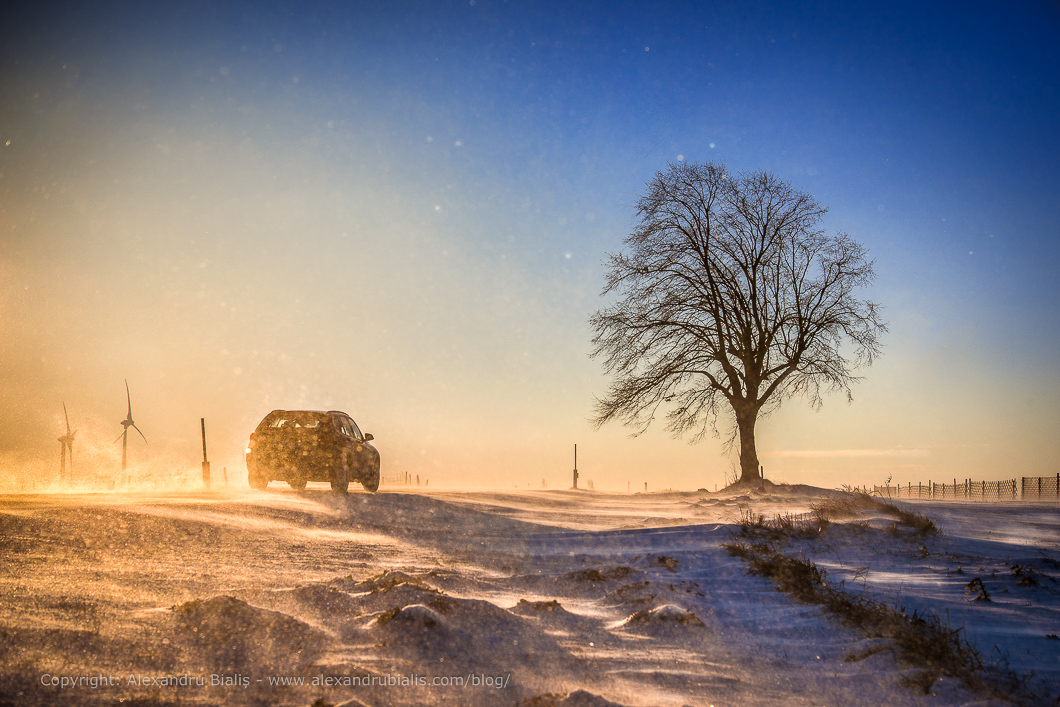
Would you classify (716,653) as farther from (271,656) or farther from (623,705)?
(271,656)

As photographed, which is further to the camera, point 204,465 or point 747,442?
point 204,465

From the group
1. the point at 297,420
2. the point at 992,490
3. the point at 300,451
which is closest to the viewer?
the point at 300,451

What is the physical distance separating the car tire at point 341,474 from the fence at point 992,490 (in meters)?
23.3

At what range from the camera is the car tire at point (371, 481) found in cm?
1532

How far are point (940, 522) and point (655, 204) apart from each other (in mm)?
14107

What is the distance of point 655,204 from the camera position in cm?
2236

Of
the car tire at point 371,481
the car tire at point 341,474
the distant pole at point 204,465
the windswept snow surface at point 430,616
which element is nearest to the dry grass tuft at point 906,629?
the windswept snow surface at point 430,616

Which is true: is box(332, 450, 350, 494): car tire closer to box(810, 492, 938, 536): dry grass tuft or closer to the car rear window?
the car rear window

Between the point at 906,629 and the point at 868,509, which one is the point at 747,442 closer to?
the point at 868,509

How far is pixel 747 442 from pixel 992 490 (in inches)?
1047

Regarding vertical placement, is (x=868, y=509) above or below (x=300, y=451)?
below

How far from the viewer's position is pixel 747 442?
21.1 meters

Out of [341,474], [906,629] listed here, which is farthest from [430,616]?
[341,474]

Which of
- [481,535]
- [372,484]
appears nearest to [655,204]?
[372,484]
